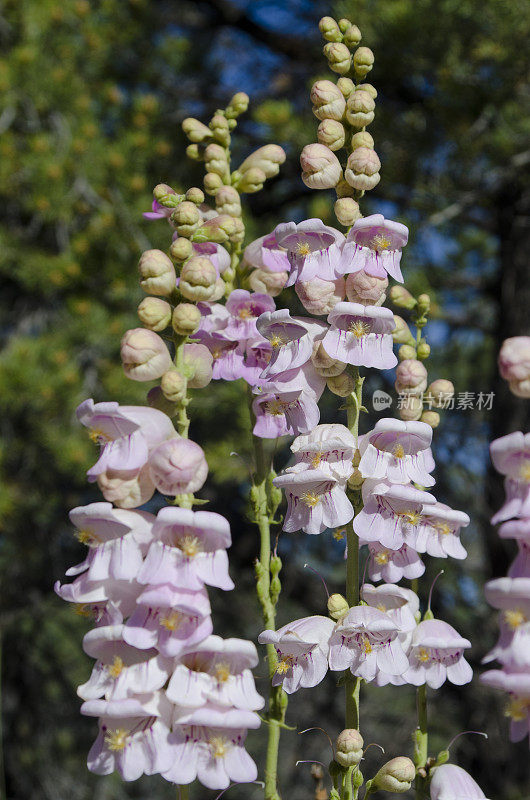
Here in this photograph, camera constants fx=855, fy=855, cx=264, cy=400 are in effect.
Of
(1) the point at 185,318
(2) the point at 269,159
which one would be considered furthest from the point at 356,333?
(2) the point at 269,159

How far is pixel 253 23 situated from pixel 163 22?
332mm

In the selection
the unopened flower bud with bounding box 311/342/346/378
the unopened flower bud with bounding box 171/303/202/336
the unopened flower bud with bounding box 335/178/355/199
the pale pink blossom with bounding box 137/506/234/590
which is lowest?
the pale pink blossom with bounding box 137/506/234/590

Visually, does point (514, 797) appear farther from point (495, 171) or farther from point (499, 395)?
point (495, 171)

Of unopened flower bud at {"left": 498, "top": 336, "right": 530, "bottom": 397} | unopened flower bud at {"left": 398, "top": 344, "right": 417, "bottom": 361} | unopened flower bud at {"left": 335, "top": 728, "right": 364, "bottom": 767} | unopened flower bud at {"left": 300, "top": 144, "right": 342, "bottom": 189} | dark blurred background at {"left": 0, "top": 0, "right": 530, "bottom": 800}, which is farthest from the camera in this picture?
dark blurred background at {"left": 0, "top": 0, "right": 530, "bottom": 800}

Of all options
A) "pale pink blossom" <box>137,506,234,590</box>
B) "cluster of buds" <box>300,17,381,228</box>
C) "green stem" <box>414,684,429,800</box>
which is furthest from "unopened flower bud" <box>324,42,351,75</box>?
"green stem" <box>414,684,429,800</box>

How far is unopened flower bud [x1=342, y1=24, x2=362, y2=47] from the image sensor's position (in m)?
0.76

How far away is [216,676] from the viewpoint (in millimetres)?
556

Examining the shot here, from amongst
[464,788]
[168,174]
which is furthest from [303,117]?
[464,788]

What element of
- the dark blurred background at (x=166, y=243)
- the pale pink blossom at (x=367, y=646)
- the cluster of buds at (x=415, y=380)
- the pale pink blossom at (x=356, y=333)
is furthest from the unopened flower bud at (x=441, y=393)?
the dark blurred background at (x=166, y=243)

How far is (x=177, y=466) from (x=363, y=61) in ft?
1.34

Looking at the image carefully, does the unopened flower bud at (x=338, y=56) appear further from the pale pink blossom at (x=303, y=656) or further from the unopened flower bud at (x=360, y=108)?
the pale pink blossom at (x=303, y=656)

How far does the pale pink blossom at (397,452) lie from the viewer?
0.63 metres

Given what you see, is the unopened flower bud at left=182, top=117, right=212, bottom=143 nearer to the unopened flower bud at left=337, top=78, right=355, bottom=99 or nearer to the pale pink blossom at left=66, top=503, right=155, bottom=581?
the unopened flower bud at left=337, top=78, right=355, bottom=99

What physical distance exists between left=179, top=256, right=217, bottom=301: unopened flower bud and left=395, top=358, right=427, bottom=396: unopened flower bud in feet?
0.64
